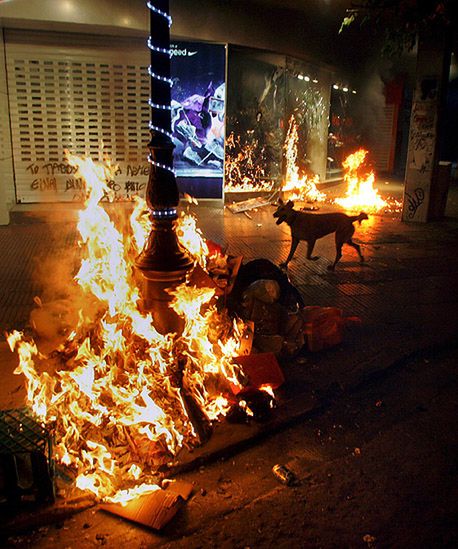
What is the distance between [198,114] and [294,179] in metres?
4.18

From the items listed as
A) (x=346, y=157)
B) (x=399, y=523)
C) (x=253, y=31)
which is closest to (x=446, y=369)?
(x=399, y=523)

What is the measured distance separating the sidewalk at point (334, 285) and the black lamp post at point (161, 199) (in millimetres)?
1228

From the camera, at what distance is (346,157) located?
67.2ft

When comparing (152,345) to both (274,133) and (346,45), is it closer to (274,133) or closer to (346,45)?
(274,133)

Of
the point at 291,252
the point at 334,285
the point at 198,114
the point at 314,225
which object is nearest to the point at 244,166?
the point at 198,114

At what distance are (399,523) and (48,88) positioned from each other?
1164 cm

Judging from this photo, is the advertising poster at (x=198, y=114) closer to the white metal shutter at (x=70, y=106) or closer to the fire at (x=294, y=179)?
the white metal shutter at (x=70, y=106)

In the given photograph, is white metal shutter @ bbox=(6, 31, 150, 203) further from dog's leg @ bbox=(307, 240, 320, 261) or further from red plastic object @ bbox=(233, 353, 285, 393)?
red plastic object @ bbox=(233, 353, 285, 393)

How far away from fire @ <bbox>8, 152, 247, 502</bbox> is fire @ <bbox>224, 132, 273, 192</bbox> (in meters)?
8.72

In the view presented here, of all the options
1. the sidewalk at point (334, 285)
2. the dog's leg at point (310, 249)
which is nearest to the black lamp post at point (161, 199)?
the sidewalk at point (334, 285)

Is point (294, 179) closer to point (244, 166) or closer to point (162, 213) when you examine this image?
point (244, 166)

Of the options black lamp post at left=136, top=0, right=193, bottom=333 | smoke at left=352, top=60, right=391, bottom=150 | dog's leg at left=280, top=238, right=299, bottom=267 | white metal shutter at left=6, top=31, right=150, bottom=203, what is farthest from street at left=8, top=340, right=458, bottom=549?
smoke at left=352, top=60, right=391, bottom=150

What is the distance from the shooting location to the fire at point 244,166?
13734 millimetres

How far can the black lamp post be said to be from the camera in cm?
408
